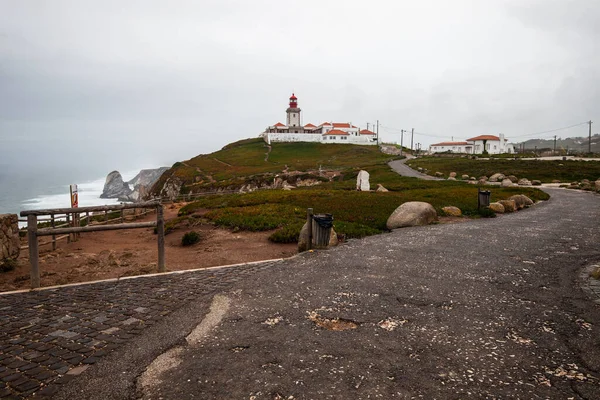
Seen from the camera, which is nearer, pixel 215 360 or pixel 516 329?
pixel 215 360

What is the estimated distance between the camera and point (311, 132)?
152750 mm

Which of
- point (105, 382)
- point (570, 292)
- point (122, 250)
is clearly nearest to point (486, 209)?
point (570, 292)

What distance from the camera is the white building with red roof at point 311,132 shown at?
479 ft

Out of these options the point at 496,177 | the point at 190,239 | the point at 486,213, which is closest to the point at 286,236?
the point at 190,239

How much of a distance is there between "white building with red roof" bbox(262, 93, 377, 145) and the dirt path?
131 metres

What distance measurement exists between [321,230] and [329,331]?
6.45 meters

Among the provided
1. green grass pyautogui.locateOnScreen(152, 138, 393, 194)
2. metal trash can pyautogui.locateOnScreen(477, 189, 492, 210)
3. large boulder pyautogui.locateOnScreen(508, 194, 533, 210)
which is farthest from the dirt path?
green grass pyautogui.locateOnScreen(152, 138, 393, 194)

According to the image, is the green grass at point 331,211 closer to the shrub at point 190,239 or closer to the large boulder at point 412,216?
the large boulder at point 412,216

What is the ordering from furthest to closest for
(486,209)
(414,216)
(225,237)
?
(486,209)
(414,216)
(225,237)

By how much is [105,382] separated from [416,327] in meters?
4.99

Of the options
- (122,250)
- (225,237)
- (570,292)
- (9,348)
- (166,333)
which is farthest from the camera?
(225,237)

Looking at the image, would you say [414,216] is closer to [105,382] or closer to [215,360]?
[215,360]

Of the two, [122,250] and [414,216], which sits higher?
[414,216]

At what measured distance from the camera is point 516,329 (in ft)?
20.7
